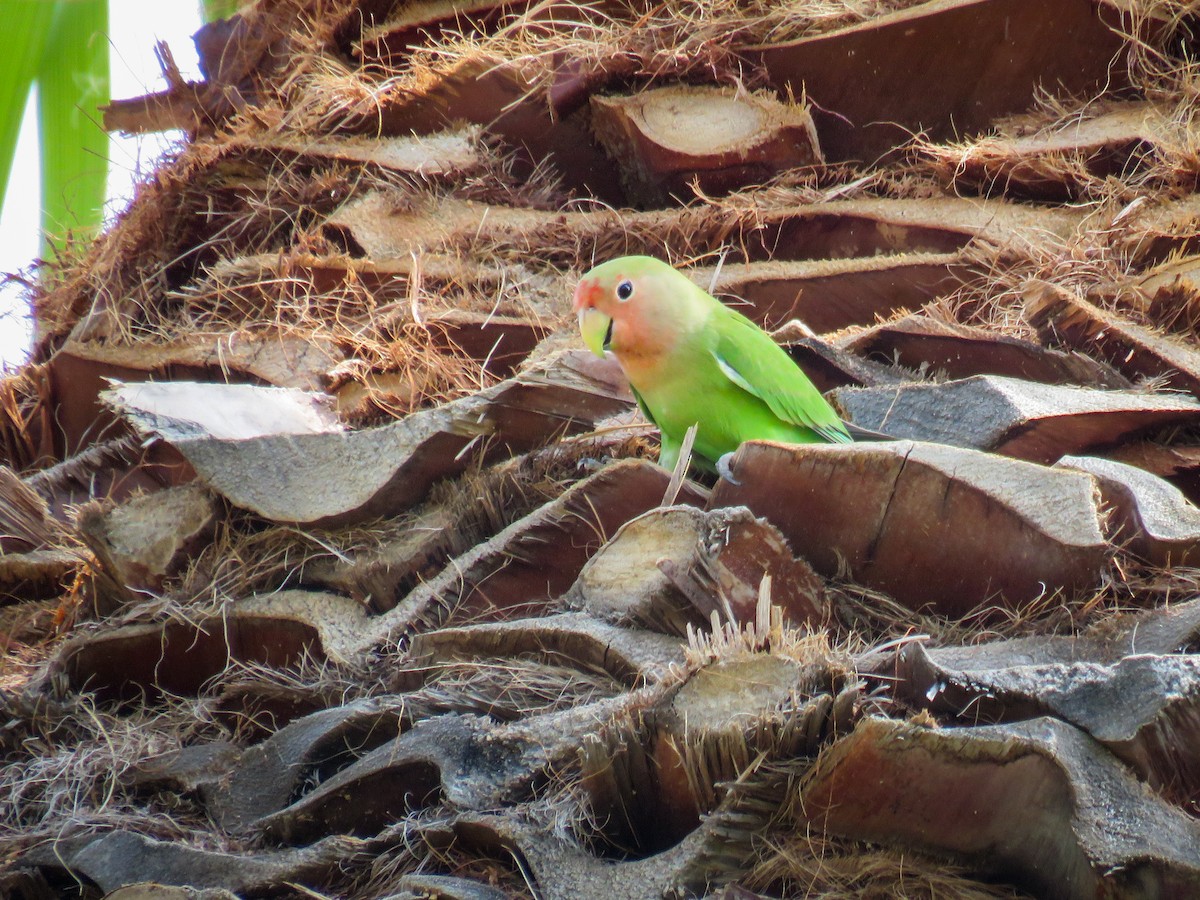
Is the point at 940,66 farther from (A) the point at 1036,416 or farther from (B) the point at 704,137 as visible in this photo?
(A) the point at 1036,416

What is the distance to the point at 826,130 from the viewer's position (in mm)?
4285

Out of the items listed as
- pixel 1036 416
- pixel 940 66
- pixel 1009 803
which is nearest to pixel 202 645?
pixel 1009 803

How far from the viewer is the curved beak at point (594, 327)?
142 inches

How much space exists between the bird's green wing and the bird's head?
0.21 metres

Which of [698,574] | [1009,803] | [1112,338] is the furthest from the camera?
[1112,338]

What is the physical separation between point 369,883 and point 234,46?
172 inches

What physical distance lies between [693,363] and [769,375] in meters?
0.33

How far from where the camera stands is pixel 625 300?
12.0 ft

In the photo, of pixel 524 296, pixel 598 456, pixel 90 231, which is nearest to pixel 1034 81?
pixel 524 296

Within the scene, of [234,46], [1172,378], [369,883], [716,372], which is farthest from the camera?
[234,46]

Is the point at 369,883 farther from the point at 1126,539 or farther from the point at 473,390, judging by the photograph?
the point at 473,390

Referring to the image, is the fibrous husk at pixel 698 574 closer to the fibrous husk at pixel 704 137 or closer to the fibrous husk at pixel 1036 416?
the fibrous husk at pixel 1036 416

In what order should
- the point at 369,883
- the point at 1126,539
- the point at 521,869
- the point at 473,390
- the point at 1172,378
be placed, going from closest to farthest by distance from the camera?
the point at 521,869 < the point at 369,883 < the point at 1126,539 < the point at 1172,378 < the point at 473,390

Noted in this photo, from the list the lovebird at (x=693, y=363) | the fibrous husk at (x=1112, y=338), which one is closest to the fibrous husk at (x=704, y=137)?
the lovebird at (x=693, y=363)
